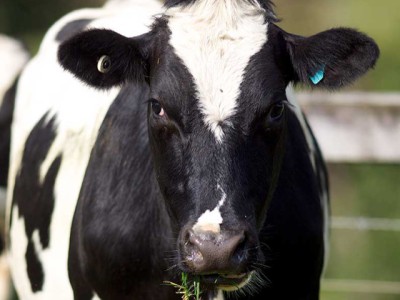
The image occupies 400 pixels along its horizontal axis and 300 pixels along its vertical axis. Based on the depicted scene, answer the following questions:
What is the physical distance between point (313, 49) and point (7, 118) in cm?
271

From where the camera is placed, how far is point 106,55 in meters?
4.08

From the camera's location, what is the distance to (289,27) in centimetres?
1261

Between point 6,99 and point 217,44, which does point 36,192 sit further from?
point 217,44

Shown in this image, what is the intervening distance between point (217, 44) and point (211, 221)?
652mm

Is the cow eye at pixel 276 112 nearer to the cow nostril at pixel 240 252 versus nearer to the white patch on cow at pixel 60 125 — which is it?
the cow nostril at pixel 240 252

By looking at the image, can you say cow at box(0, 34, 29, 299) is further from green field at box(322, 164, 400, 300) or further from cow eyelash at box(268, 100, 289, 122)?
cow eyelash at box(268, 100, 289, 122)

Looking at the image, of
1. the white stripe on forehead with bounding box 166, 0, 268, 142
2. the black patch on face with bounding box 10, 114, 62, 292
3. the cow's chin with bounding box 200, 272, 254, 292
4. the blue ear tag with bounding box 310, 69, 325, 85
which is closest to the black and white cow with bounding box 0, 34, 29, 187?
the black patch on face with bounding box 10, 114, 62, 292

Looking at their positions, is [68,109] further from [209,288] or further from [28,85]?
[209,288]

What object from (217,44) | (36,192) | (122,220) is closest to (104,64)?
(217,44)

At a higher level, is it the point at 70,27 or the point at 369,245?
the point at 70,27

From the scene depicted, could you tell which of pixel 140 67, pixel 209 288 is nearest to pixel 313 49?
pixel 140 67

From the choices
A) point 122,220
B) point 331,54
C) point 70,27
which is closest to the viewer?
point 331,54

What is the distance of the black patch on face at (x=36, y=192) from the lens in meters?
5.05

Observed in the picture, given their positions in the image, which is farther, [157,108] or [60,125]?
[60,125]
